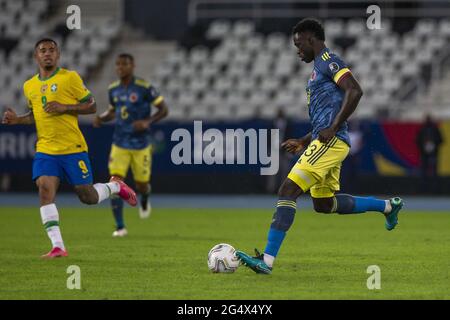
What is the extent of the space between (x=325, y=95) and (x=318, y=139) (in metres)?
0.48

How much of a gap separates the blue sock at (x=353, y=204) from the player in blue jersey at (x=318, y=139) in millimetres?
131

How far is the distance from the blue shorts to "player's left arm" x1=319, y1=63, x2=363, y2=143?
3.03 metres

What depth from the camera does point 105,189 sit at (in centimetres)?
1198

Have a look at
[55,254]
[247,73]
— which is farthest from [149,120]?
[247,73]

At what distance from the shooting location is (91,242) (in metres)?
13.4

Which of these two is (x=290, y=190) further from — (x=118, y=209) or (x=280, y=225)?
(x=118, y=209)

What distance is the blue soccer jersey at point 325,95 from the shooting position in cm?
990

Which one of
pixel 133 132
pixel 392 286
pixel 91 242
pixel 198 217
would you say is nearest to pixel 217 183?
pixel 198 217

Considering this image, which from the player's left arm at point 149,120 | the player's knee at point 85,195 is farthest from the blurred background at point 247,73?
the player's knee at point 85,195

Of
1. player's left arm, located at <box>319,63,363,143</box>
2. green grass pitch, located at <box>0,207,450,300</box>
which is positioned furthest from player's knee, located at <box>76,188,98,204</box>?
player's left arm, located at <box>319,63,363,143</box>

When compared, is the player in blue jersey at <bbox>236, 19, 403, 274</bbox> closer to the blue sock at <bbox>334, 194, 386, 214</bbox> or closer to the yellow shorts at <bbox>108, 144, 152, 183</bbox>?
the blue sock at <bbox>334, 194, 386, 214</bbox>

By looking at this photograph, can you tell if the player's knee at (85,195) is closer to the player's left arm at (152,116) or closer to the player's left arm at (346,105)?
the player's left arm at (346,105)

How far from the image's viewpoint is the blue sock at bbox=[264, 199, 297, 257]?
31.5 feet

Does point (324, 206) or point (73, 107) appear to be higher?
point (73, 107)
